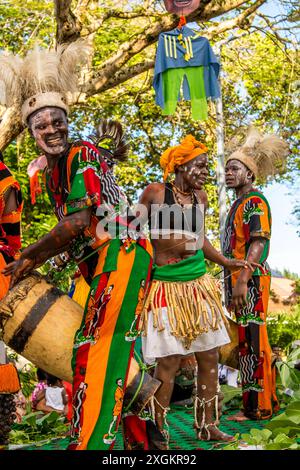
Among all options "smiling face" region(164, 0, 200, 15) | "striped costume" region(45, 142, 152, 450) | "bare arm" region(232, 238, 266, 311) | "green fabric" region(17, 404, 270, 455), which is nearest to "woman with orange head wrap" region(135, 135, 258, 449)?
"green fabric" region(17, 404, 270, 455)

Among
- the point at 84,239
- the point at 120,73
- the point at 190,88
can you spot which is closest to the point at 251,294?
the point at 84,239

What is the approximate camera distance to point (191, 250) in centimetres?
429

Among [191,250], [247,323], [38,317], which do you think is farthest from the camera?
[247,323]

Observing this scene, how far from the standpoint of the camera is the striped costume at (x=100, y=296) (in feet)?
9.16

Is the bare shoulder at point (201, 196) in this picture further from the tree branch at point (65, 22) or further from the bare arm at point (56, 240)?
the tree branch at point (65, 22)

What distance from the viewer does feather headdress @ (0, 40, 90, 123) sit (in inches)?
124

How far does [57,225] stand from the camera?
9.29ft

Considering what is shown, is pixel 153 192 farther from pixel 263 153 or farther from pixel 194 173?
pixel 263 153

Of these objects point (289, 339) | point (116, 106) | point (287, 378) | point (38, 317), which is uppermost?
point (116, 106)

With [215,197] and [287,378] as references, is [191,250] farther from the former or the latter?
[215,197]

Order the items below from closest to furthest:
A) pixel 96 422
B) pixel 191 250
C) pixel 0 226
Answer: pixel 96 422
pixel 0 226
pixel 191 250

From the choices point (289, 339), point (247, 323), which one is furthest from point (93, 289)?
point (289, 339)

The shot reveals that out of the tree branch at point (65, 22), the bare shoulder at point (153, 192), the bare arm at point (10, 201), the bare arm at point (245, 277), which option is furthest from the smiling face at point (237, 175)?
the tree branch at point (65, 22)
